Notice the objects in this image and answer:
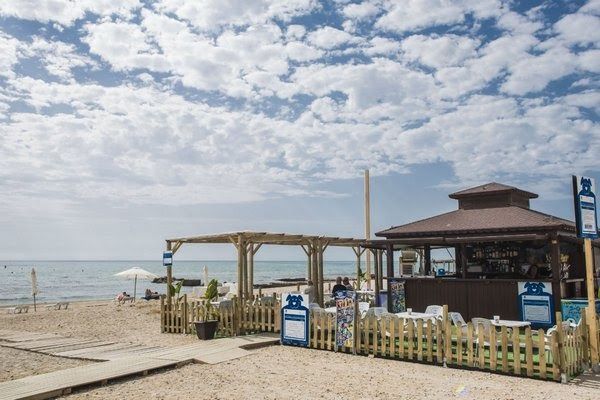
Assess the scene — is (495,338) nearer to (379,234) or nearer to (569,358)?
(569,358)

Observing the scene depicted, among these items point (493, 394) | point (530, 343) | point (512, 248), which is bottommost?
point (493, 394)

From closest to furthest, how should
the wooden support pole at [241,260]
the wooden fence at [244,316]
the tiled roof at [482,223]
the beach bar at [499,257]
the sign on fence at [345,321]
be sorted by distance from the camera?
1. the sign on fence at [345,321]
2. the beach bar at [499,257]
3. the wooden fence at [244,316]
4. the tiled roof at [482,223]
5. the wooden support pole at [241,260]

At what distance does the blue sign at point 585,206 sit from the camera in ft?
35.1

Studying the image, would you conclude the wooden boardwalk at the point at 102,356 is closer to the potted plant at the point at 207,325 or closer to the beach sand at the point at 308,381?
the beach sand at the point at 308,381

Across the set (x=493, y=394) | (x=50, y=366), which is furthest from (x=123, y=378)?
(x=493, y=394)

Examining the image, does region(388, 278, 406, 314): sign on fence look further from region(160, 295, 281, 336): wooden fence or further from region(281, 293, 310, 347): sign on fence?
region(281, 293, 310, 347): sign on fence

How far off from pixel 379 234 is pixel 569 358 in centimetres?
890

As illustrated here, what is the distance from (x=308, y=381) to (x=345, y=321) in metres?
2.88

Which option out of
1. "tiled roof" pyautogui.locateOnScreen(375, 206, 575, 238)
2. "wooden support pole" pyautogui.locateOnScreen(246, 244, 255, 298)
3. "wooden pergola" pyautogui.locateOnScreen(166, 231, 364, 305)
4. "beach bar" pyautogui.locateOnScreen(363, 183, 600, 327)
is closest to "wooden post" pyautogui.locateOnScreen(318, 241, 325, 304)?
"wooden pergola" pyautogui.locateOnScreen(166, 231, 364, 305)

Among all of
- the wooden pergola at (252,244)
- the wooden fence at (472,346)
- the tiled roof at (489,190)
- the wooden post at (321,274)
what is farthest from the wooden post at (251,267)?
the tiled roof at (489,190)

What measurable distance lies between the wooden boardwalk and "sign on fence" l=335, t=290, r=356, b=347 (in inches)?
81.5

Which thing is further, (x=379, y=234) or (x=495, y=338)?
(x=379, y=234)

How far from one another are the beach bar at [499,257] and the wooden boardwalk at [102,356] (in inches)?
237

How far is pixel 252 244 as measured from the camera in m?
18.0
